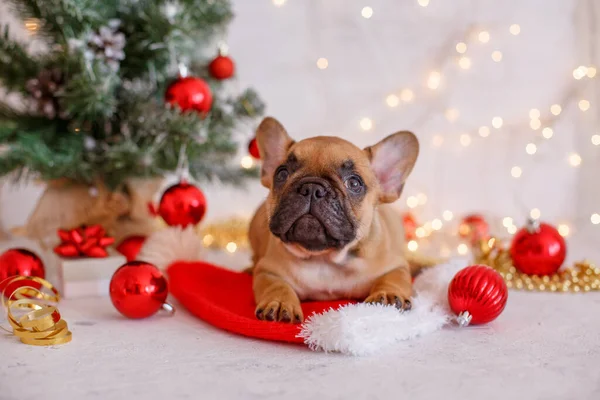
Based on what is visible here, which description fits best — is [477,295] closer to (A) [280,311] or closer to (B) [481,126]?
(A) [280,311]

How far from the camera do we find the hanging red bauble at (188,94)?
1.90 meters

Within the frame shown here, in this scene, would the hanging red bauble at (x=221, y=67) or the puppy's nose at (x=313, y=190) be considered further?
the hanging red bauble at (x=221, y=67)

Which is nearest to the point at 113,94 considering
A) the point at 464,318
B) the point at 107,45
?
the point at 107,45

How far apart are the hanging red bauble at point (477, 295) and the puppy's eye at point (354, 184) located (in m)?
0.28

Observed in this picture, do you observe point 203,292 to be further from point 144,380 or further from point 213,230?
point 213,230

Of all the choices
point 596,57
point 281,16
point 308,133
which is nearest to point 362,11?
point 281,16

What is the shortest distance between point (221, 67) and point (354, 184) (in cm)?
88

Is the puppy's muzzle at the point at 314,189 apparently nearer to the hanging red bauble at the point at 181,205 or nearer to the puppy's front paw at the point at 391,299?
the puppy's front paw at the point at 391,299

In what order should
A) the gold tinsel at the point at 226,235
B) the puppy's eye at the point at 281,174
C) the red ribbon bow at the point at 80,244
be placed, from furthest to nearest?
the gold tinsel at the point at 226,235
the red ribbon bow at the point at 80,244
the puppy's eye at the point at 281,174

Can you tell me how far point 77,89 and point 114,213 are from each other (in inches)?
17.5

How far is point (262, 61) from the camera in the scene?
2.88 metres

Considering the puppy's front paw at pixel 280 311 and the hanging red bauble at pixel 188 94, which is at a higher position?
the hanging red bauble at pixel 188 94

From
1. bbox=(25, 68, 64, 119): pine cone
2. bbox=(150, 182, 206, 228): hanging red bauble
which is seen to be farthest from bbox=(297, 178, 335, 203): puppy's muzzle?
bbox=(25, 68, 64, 119): pine cone

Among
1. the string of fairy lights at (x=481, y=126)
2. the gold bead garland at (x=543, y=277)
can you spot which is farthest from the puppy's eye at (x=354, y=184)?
the string of fairy lights at (x=481, y=126)
